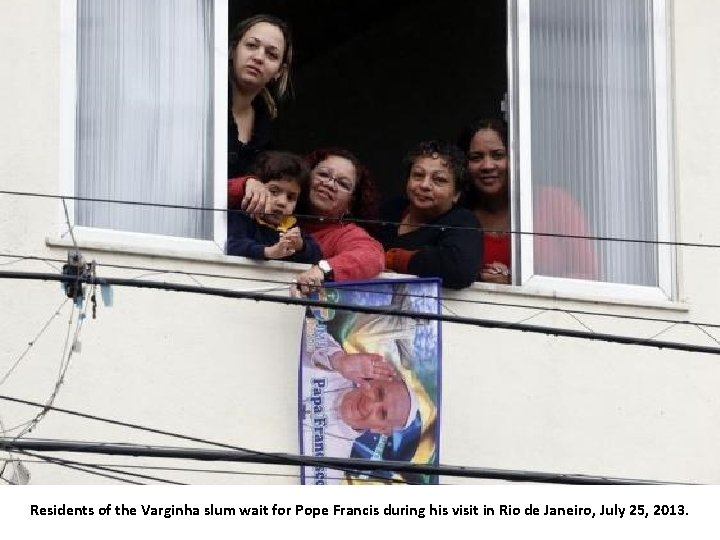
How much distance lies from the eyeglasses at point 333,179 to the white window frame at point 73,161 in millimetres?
739

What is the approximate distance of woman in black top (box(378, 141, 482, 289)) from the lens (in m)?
16.3

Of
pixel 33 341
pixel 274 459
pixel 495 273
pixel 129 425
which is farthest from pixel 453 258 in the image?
pixel 274 459

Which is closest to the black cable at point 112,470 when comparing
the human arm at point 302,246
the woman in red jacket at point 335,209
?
the woman in red jacket at point 335,209

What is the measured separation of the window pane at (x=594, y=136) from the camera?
1705 centimetres

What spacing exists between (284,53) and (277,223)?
1.25 m

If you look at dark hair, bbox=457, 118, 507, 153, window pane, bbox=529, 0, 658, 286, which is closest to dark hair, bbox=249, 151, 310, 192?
dark hair, bbox=457, 118, 507, 153

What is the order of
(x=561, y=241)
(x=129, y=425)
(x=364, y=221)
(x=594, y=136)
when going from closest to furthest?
(x=129, y=425) < (x=364, y=221) < (x=561, y=241) < (x=594, y=136)

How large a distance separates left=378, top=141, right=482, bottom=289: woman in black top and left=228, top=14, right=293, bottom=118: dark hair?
974 mm

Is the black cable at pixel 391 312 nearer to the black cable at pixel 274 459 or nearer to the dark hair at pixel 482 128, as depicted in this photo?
the black cable at pixel 274 459

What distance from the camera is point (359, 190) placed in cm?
1695

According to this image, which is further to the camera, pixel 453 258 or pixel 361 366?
pixel 453 258

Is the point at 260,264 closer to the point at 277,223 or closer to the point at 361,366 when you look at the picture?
the point at 277,223

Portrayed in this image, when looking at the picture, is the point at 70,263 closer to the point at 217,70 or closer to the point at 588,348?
the point at 217,70
